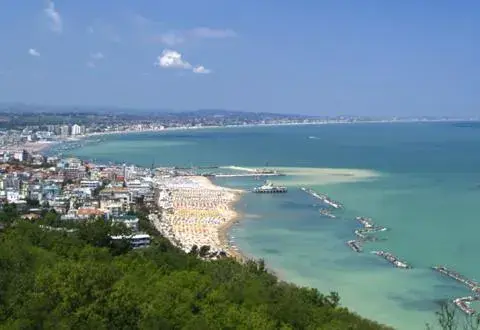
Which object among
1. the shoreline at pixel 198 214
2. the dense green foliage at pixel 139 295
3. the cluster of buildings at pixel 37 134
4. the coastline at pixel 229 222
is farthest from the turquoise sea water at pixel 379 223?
the cluster of buildings at pixel 37 134

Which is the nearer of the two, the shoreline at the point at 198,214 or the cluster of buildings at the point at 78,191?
the shoreline at the point at 198,214

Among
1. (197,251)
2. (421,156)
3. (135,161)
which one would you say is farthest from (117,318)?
(421,156)

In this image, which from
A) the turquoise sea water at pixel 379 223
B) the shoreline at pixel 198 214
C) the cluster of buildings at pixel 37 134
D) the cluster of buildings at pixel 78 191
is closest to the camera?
the turquoise sea water at pixel 379 223

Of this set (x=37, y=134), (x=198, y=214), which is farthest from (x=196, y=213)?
(x=37, y=134)

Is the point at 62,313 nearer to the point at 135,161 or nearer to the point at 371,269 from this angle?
the point at 371,269

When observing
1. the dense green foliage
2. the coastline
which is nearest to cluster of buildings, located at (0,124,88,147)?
the coastline

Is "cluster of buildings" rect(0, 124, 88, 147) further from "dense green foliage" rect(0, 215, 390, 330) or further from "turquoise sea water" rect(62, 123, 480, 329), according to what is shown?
"dense green foliage" rect(0, 215, 390, 330)

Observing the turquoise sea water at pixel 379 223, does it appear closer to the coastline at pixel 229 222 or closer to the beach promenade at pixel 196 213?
the coastline at pixel 229 222

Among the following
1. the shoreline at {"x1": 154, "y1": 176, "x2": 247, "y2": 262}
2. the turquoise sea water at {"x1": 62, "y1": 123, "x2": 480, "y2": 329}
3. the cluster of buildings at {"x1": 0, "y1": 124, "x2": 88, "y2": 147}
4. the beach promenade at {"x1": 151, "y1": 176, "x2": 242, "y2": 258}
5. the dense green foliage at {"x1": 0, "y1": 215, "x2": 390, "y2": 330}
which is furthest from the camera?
the cluster of buildings at {"x1": 0, "y1": 124, "x2": 88, "y2": 147}
